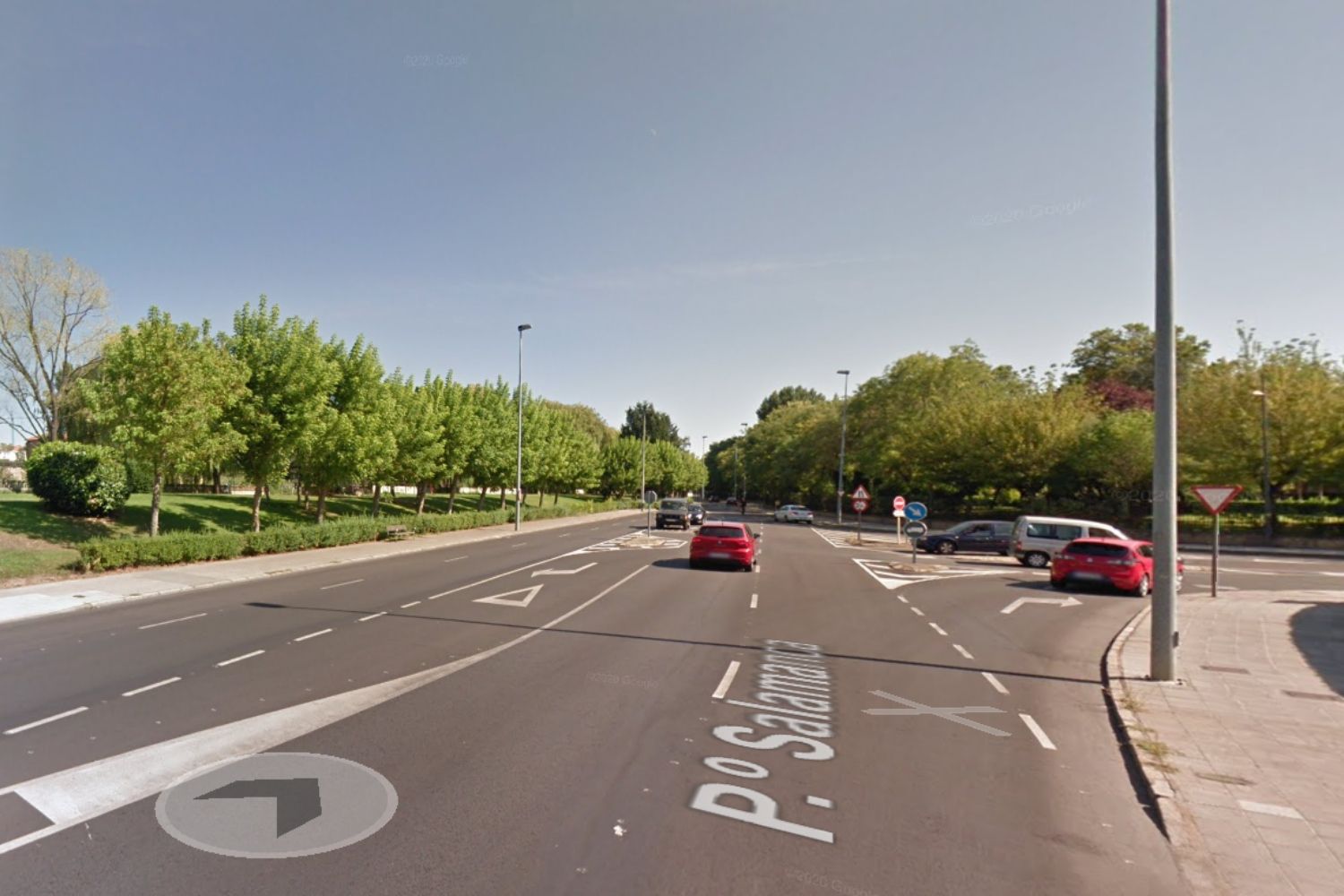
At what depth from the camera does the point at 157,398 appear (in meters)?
21.3

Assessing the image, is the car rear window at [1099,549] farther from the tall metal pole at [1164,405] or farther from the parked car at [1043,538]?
the tall metal pole at [1164,405]

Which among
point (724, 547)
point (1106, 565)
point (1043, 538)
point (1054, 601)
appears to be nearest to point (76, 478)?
point (724, 547)

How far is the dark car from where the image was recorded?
1250 inches

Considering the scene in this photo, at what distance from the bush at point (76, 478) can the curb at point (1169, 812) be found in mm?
29133

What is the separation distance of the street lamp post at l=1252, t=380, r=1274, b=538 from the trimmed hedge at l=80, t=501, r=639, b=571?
3963cm

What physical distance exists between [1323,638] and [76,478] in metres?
33.2

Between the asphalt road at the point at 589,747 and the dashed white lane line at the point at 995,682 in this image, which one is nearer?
the asphalt road at the point at 589,747

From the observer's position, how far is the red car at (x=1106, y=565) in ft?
63.0

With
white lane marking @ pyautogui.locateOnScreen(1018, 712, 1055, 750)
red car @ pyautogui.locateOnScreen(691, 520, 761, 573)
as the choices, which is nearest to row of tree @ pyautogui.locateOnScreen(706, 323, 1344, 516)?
red car @ pyautogui.locateOnScreen(691, 520, 761, 573)

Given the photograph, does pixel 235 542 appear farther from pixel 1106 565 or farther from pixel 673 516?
pixel 673 516

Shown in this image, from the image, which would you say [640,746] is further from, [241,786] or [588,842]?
[241,786]

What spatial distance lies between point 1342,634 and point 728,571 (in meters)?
13.7

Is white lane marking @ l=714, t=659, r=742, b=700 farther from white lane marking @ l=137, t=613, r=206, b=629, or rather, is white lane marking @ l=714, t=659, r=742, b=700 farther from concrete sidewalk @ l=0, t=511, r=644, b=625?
concrete sidewalk @ l=0, t=511, r=644, b=625
